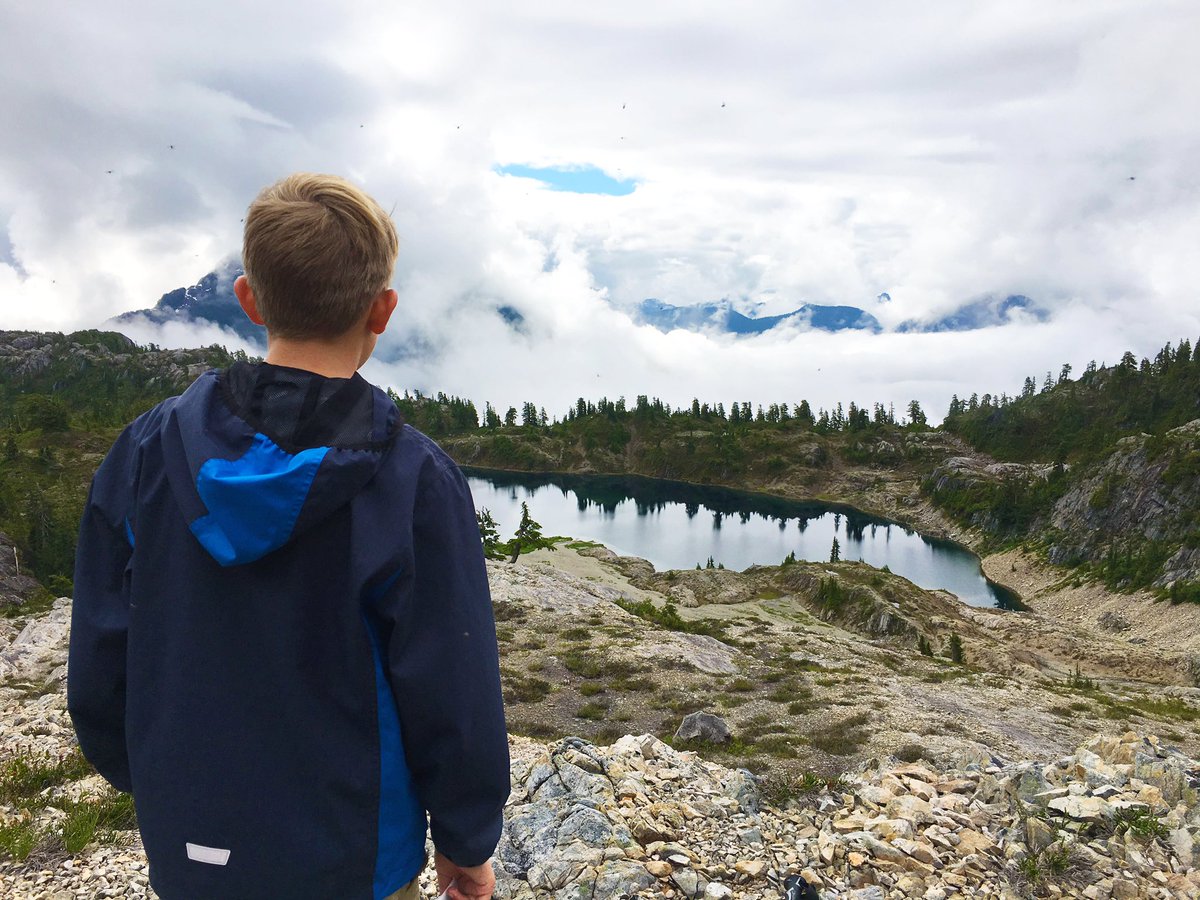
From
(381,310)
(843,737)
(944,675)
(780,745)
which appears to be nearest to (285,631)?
(381,310)

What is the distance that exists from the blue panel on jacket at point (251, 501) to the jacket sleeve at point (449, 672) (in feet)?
1.24

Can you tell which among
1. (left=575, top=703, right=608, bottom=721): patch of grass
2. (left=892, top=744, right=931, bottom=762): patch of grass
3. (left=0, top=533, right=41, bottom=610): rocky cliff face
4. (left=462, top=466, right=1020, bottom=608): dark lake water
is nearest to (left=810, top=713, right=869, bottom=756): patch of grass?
(left=892, top=744, right=931, bottom=762): patch of grass

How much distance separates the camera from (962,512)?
456 feet

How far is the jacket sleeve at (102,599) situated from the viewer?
2451mm

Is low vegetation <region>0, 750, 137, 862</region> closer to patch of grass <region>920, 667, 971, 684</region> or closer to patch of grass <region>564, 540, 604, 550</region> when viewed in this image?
patch of grass <region>920, 667, 971, 684</region>

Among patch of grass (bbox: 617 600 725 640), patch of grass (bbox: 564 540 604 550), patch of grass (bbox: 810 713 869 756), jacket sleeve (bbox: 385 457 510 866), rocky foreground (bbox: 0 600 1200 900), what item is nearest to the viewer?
jacket sleeve (bbox: 385 457 510 866)

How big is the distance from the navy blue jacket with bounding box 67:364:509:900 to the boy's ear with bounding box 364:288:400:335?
1.04ft

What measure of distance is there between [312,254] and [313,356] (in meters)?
0.34

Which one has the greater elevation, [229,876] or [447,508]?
[447,508]

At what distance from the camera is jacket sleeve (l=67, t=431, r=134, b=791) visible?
2.45 m

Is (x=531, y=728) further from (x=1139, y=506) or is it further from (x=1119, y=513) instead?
(x=1119, y=513)

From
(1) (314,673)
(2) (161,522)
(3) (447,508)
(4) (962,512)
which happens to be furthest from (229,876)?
(4) (962,512)

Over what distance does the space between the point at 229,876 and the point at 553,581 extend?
47048 millimetres

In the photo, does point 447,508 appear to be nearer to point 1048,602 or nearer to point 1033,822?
point 1033,822
